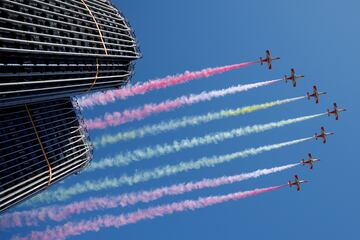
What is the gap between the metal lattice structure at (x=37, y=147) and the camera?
13775 centimetres

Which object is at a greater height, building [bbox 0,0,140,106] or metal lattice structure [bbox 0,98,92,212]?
building [bbox 0,0,140,106]

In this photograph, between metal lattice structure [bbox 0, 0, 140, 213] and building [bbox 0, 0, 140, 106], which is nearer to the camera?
building [bbox 0, 0, 140, 106]

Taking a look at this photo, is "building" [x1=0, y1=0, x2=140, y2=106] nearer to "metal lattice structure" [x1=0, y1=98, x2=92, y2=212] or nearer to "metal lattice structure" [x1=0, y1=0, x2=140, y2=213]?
"metal lattice structure" [x1=0, y1=0, x2=140, y2=213]

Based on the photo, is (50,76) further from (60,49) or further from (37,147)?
(37,147)

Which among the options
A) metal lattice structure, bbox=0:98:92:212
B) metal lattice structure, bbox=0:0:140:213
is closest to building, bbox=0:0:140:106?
metal lattice structure, bbox=0:0:140:213

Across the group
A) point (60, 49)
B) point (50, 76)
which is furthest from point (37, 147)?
point (60, 49)

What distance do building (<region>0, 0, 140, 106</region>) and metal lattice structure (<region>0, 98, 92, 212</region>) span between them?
826 inches

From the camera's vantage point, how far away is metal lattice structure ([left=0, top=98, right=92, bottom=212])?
452 feet

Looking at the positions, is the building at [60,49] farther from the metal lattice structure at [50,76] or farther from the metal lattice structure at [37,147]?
the metal lattice structure at [37,147]

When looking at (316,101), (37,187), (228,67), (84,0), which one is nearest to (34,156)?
(37,187)

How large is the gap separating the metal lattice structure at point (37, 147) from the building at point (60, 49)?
21.0m

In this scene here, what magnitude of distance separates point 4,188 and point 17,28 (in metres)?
44.6

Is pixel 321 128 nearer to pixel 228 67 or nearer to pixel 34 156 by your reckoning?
pixel 228 67

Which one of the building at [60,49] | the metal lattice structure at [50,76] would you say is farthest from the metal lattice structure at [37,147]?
the building at [60,49]
